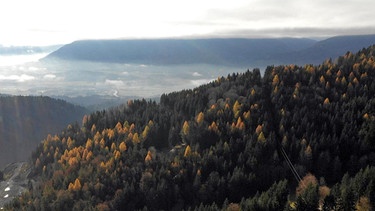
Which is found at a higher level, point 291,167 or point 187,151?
point 187,151

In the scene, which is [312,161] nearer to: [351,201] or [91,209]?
[351,201]

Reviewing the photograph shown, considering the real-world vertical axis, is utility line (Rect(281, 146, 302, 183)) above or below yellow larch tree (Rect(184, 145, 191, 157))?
below

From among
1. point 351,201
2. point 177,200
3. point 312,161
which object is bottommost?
point 177,200

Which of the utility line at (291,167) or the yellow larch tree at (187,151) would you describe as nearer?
the utility line at (291,167)

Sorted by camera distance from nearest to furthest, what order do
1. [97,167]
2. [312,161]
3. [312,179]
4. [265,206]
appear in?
[265,206] < [312,179] < [312,161] < [97,167]

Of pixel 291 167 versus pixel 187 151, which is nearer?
pixel 291 167

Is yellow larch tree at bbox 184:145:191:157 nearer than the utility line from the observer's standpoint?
No

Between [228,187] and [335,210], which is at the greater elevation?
[335,210]

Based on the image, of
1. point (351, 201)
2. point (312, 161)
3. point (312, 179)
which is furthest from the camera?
point (312, 161)

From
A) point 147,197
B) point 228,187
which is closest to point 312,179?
point 228,187

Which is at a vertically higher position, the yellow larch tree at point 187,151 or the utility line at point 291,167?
the yellow larch tree at point 187,151

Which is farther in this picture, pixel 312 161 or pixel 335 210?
pixel 312 161
